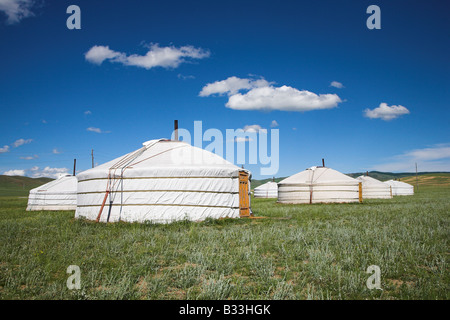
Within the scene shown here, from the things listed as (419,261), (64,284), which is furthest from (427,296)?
(64,284)

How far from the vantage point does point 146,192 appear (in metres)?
9.60

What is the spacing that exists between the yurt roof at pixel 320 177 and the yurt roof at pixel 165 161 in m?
10.5

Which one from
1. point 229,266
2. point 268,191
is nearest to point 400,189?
point 268,191

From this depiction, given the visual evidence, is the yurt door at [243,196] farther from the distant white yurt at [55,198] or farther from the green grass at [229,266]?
the distant white yurt at [55,198]

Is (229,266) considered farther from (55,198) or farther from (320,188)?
(320,188)

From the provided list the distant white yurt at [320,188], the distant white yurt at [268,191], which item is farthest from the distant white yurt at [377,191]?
the distant white yurt at [268,191]

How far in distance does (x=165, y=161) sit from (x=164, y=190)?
1169mm

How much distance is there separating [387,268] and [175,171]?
6.64 meters

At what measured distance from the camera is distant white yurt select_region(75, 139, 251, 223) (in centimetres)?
947

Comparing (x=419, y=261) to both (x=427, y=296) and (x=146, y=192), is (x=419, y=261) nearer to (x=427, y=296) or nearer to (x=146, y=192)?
(x=427, y=296)
